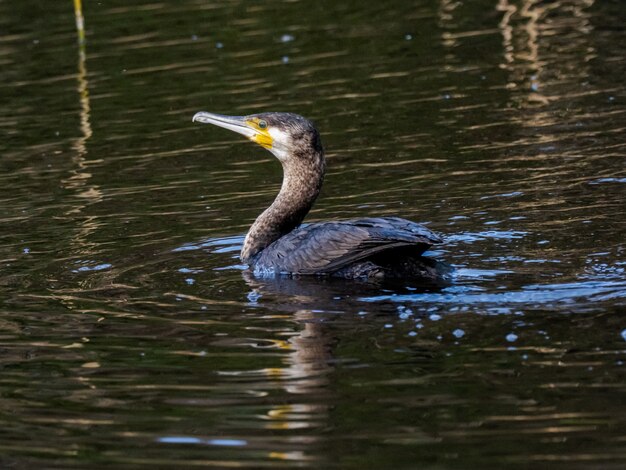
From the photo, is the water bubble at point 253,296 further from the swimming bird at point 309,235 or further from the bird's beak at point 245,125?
the bird's beak at point 245,125

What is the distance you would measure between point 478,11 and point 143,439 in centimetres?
1355

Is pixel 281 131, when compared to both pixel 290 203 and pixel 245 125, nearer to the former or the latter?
pixel 245 125

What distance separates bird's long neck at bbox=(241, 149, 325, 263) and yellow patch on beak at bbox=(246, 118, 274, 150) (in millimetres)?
212

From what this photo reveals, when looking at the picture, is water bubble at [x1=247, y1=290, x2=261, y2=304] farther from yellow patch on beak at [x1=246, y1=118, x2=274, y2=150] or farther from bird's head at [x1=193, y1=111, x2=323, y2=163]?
yellow patch on beak at [x1=246, y1=118, x2=274, y2=150]

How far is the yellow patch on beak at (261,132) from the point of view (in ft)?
32.3

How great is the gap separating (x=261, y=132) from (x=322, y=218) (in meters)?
1.05

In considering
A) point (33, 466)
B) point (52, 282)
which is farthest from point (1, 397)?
point (52, 282)

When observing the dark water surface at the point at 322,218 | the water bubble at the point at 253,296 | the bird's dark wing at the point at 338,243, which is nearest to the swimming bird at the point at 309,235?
the bird's dark wing at the point at 338,243

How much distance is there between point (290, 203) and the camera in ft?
32.0

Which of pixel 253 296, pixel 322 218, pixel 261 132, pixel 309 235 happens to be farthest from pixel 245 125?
pixel 253 296

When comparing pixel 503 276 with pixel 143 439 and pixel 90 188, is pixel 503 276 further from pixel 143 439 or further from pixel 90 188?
pixel 90 188

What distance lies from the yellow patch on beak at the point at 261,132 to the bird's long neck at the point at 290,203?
0.69 ft

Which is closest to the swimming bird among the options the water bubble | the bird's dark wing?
the bird's dark wing

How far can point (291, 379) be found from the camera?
6.73 m
